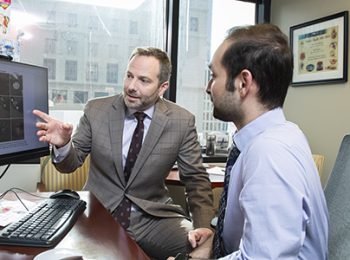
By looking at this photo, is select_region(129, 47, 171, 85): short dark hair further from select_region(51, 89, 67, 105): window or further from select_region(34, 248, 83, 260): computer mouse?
select_region(34, 248, 83, 260): computer mouse

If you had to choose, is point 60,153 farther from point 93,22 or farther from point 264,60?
point 93,22

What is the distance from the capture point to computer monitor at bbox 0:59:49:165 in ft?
3.75

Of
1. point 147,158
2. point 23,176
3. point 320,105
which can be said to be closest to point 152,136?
point 147,158

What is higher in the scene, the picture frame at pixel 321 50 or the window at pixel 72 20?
the window at pixel 72 20

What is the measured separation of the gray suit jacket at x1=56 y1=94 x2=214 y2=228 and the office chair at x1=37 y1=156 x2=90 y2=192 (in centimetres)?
51

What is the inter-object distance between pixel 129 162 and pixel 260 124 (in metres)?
0.91

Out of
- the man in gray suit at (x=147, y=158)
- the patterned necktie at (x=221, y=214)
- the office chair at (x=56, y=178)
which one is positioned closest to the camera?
the patterned necktie at (x=221, y=214)

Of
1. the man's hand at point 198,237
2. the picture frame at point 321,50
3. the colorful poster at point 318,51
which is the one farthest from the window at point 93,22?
the man's hand at point 198,237

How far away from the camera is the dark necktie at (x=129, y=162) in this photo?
1656 millimetres

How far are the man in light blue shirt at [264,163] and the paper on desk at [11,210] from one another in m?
0.58

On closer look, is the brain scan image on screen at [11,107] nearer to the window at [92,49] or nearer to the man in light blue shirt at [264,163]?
the man in light blue shirt at [264,163]

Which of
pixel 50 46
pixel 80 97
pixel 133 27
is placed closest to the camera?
pixel 50 46

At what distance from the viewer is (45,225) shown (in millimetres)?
1050

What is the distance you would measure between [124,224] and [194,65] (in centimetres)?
183
